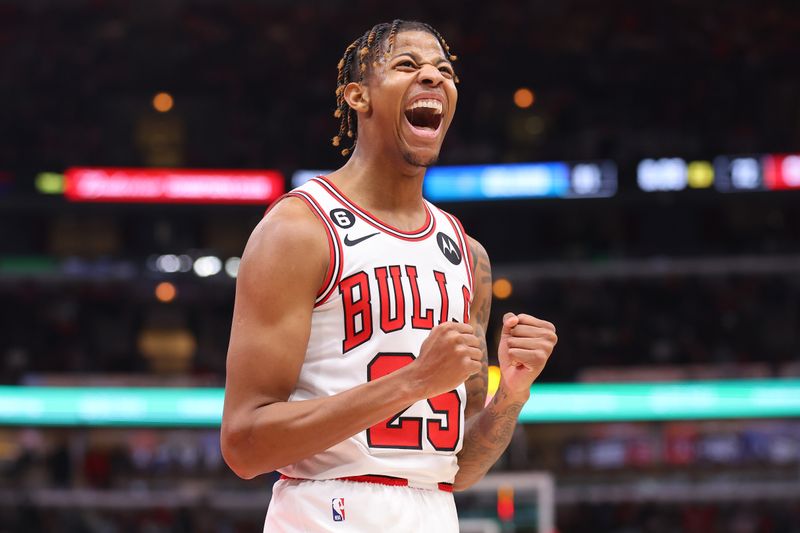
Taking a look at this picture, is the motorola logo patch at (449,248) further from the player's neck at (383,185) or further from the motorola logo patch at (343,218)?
the motorola logo patch at (343,218)

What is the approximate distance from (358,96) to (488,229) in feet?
61.3

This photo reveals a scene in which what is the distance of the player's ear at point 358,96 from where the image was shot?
2904 millimetres

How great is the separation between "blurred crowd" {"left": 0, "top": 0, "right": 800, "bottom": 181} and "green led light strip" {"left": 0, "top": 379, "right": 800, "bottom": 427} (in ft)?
13.9

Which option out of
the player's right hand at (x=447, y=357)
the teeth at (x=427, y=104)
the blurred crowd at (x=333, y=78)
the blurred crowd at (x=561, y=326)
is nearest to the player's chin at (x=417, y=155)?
the teeth at (x=427, y=104)

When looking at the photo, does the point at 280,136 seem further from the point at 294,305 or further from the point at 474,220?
the point at 294,305

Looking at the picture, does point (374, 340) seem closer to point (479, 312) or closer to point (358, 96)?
point (479, 312)

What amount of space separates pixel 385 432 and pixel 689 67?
20.3 m

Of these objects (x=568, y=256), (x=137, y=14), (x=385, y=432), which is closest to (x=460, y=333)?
(x=385, y=432)

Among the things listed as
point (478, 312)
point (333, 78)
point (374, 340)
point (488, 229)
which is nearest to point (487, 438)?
point (478, 312)

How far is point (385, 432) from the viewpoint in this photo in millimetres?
2672

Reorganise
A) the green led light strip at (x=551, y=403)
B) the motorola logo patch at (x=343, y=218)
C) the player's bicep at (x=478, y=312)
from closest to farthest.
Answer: the motorola logo patch at (x=343, y=218) → the player's bicep at (x=478, y=312) → the green led light strip at (x=551, y=403)

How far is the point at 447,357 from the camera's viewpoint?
2387 millimetres

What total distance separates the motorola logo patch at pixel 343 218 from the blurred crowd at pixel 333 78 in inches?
690

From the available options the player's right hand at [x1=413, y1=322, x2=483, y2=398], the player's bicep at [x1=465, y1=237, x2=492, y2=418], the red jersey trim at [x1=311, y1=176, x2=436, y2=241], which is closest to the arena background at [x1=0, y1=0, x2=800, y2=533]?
the player's bicep at [x1=465, y1=237, x2=492, y2=418]
